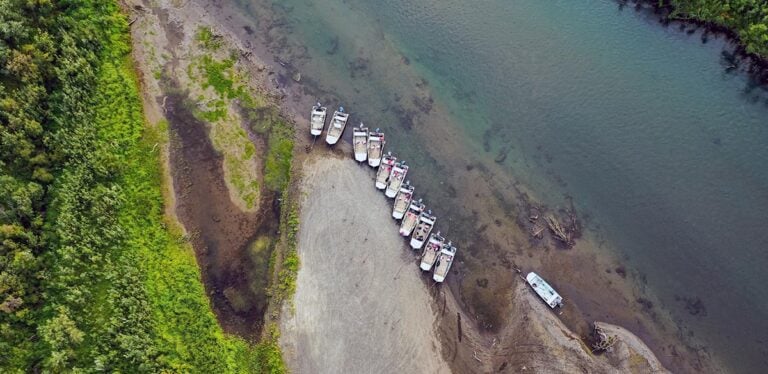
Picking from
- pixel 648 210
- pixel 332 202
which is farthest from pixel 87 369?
pixel 648 210

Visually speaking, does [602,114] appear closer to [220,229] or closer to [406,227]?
[406,227]

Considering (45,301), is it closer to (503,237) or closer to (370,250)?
(370,250)

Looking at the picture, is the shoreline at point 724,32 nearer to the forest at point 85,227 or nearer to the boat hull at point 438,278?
the boat hull at point 438,278

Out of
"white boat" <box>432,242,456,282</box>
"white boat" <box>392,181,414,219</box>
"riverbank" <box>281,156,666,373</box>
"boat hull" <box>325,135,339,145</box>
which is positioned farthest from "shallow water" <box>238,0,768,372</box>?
"riverbank" <box>281,156,666,373</box>

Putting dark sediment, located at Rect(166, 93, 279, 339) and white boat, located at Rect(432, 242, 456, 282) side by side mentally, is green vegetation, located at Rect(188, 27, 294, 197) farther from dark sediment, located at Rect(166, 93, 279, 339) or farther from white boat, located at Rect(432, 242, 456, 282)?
white boat, located at Rect(432, 242, 456, 282)

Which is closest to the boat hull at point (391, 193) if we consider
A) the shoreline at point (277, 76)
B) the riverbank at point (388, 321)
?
the riverbank at point (388, 321)

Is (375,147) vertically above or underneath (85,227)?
above

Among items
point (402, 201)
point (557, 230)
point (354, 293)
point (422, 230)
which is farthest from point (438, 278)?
point (557, 230)

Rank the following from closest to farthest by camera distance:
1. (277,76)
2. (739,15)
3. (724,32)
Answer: (739,15)
(724,32)
(277,76)
